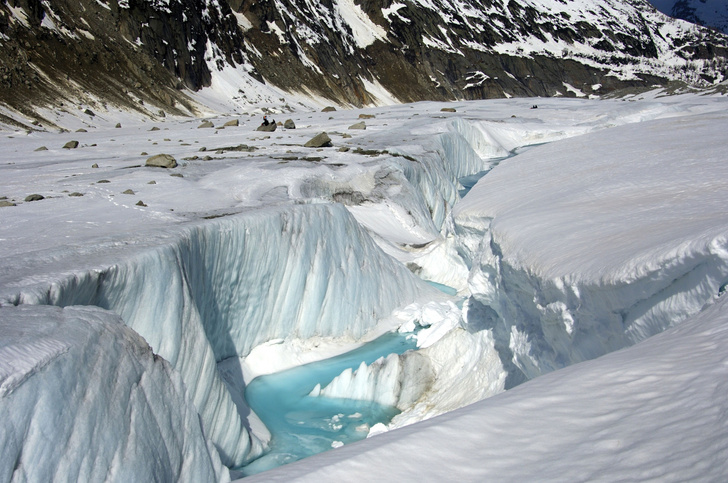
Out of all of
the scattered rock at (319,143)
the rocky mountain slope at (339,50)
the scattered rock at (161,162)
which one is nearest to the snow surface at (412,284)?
the scattered rock at (161,162)

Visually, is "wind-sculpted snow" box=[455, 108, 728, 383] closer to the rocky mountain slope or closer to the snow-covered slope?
the snow-covered slope

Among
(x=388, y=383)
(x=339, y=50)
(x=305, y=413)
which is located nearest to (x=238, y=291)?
(x=305, y=413)

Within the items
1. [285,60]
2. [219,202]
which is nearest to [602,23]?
[285,60]

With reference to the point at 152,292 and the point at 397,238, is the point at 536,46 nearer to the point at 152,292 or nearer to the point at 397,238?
the point at 397,238

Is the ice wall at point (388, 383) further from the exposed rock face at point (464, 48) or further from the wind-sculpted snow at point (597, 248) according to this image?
the exposed rock face at point (464, 48)

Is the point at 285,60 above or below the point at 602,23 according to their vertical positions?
below

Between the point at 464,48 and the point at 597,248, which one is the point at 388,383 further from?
the point at 464,48
